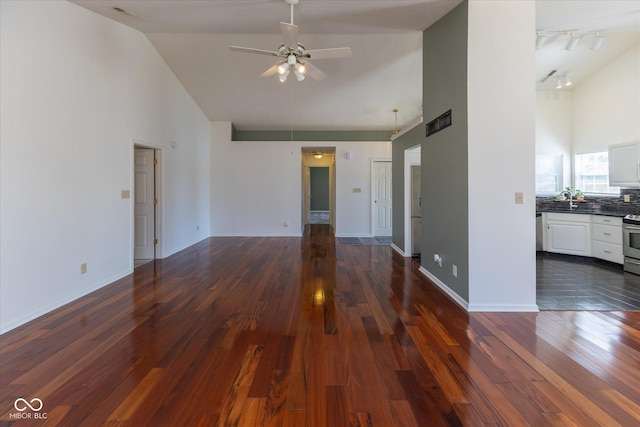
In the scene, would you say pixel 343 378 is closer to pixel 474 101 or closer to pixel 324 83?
pixel 474 101

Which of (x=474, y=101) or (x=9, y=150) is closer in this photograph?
(x=9, y=150)

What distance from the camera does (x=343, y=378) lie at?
6.05 ft

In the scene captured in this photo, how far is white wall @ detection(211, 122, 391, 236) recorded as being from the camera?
7.67 m

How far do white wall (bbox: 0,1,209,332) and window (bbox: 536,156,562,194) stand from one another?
7347 mm

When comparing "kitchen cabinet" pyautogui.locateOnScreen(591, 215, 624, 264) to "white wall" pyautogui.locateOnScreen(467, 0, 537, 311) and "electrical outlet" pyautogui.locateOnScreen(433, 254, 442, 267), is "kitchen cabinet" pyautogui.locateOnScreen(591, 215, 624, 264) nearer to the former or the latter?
"white wall" pyautogui.locateOnScreen(467, 0, 537, 311)

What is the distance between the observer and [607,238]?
15.2 feet

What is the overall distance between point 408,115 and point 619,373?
248 inches

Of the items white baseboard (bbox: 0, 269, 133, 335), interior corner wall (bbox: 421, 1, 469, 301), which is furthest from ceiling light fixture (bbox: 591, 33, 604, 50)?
white baseboard (bbox: 0, 269, 133, 335)

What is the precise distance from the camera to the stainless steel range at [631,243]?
405 cm

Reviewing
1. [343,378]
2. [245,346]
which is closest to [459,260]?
[343,378]

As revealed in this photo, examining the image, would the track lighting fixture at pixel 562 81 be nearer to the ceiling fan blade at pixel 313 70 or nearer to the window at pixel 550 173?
the window at pixel 550 173

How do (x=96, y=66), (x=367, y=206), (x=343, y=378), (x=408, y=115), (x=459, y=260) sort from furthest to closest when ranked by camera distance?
(x=367, y=206) → (x=408, y=115) → (x=96, y=66) → (x=459, y=260) → (x=343, y=378)

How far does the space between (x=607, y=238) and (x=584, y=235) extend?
1.23 feet

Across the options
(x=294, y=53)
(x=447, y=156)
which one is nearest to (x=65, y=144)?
(x=294, y=53)
